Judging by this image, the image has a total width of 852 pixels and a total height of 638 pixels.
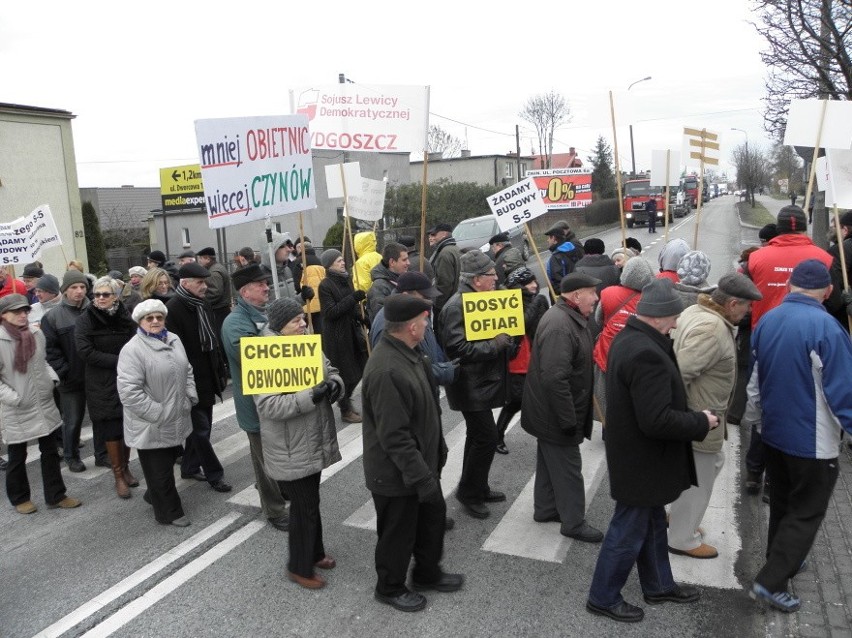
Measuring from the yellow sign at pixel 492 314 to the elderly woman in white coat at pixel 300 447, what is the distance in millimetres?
1352

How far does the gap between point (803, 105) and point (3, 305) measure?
7.15 m

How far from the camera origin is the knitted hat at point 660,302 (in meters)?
3.74

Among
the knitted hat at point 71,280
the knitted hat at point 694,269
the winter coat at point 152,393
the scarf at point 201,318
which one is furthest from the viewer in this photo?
the knitted hat at point 71,280

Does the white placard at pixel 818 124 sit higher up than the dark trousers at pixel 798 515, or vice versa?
the white placard at pixel 818 124

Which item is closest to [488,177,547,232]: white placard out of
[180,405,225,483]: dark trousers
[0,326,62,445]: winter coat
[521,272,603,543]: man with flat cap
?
[521,272,603,543]: man with flat cap

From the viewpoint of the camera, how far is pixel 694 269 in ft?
19.9

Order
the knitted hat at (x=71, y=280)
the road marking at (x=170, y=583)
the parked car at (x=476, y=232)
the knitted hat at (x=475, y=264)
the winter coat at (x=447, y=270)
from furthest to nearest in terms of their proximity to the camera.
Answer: the parked car at (x=476, y=232) → the winter coat at (x=447, y=270) → the knitted hat at (x=71, y=280) → the knitted hat at (x=475, y=264) → the road marking at (x=170, y=583)

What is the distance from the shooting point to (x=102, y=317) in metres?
6.23

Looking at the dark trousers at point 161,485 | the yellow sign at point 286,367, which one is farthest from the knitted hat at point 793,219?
the dark trousers at point 161,485

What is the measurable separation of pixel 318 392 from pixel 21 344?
9.99 feet

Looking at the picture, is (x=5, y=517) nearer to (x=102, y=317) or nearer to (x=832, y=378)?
(x=102, y=317)

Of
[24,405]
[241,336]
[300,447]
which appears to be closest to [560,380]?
[300,447]

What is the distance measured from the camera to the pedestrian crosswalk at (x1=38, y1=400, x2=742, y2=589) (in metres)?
4.72

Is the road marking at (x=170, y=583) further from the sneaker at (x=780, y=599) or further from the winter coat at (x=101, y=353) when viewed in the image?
the sneaker at (x=780, y=599)
